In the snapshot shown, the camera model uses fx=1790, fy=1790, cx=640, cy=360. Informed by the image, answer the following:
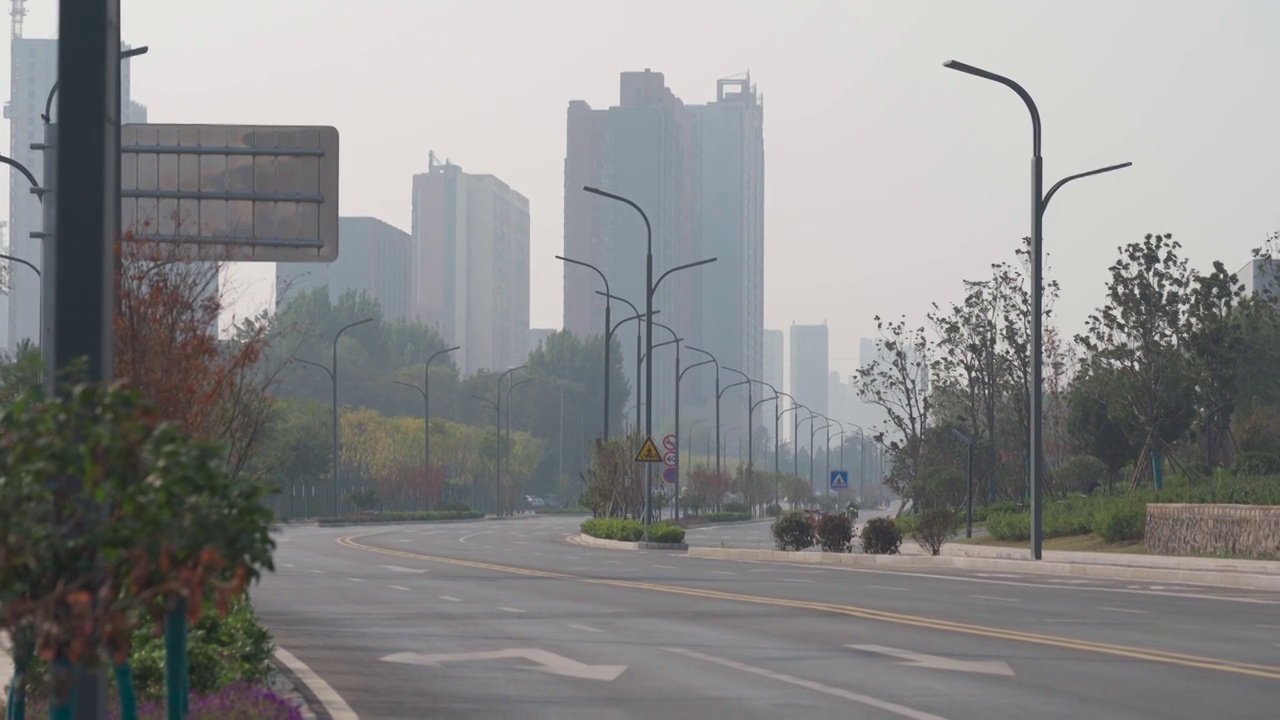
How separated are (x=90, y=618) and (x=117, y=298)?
10.6m

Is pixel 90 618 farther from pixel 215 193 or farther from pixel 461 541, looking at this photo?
pixel 461 541

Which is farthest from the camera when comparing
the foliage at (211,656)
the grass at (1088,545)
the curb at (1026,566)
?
the grass at (1088,545)

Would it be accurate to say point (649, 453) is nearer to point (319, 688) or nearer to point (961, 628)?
point (961, 628)

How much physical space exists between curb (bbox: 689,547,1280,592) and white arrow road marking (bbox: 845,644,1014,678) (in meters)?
12.7

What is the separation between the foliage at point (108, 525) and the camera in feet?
16.9

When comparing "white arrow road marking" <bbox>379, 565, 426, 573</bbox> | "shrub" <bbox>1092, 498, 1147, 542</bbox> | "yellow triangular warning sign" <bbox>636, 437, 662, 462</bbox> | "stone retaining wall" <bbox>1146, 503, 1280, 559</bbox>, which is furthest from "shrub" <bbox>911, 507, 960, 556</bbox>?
"white arrow road marking" <bbox>379, 565, 426, 573</bbox>

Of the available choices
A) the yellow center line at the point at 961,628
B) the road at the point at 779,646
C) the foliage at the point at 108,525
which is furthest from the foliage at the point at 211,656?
the yellow center line at the point at 961,628

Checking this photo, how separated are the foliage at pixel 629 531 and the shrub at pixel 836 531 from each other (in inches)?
271

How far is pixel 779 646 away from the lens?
56.2 feet

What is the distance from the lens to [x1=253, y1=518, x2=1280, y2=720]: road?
12773 millimetres

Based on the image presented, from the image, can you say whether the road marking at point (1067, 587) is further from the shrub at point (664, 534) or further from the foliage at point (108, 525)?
the foliage at point (108, 525)

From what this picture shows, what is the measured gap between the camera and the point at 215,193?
74.9 ft

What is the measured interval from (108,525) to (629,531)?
162 feet

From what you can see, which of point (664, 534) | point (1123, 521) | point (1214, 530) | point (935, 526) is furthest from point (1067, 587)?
point (664, 534)
